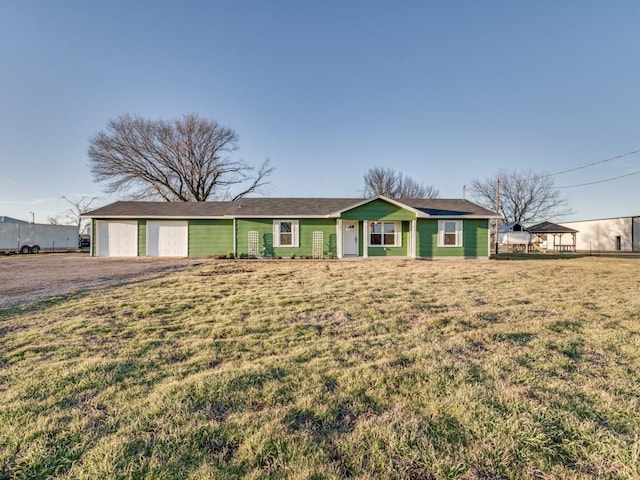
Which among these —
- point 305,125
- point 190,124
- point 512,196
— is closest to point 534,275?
point 305,125

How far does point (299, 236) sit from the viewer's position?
17.6m

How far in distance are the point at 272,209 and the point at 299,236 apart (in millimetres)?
2294

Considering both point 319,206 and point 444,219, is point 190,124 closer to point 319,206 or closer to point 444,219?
point 319,206

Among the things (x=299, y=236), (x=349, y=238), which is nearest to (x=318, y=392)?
(x=299, y=236)

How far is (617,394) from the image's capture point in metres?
2.79

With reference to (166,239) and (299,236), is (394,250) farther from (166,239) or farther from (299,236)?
(166,239)

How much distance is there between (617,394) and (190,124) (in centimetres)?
3544

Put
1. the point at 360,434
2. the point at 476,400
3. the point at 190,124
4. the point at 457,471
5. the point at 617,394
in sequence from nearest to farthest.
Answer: the point at 457,471 → the point at 360,434 → the point at 476,400 → the point at 617,394 → the point at 190,124

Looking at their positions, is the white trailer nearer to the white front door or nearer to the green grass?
the green grass

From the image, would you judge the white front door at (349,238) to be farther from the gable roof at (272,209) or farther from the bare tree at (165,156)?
the bare tree at (165,156)

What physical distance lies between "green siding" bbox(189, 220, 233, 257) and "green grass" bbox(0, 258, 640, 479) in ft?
41.0

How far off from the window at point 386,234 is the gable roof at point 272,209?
1.43 metres

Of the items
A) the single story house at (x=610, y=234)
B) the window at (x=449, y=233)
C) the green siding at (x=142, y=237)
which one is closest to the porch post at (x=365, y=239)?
the window at (x=449, y=233)

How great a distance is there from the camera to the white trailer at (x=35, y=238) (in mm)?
21922
